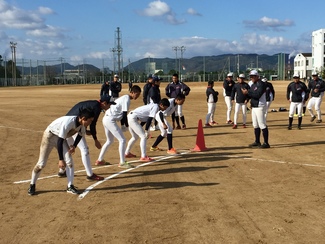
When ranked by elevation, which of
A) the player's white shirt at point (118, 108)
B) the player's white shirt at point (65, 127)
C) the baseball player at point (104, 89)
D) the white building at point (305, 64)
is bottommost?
the player's white shirt at point (65, 127)

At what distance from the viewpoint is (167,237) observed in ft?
16.5

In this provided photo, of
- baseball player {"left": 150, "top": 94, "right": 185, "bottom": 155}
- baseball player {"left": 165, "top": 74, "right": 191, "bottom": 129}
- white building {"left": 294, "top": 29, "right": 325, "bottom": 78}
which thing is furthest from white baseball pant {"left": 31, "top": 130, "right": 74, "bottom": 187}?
white building {"left": 294, "top": 29, "right": 325, "bottom": 78}

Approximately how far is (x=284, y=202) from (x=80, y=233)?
3257 mm

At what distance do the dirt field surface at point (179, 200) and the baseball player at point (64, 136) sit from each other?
44 cm

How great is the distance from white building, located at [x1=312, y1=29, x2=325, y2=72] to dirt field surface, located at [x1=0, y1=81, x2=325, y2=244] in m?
94.5

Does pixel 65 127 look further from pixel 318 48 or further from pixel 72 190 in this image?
pixel 318 48

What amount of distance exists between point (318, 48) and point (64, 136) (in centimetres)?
10435

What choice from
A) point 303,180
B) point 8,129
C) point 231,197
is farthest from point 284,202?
point 8,129

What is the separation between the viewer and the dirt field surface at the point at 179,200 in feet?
16.9

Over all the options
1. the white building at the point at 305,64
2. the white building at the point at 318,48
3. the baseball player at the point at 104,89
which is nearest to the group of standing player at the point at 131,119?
the baseball player at the point at 104,89

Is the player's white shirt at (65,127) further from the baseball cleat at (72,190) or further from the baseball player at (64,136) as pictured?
the baseball cleat at (72,190)

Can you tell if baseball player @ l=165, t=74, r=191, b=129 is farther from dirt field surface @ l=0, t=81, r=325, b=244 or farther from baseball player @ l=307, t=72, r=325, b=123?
baseball player @ l=307, t=72, r=325, b=123

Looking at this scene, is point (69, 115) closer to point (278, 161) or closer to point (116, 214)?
point (116, 214)

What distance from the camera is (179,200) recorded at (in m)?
6.50
